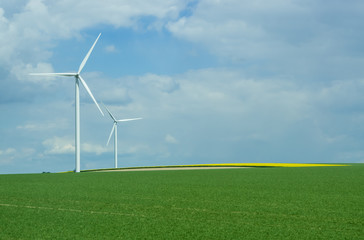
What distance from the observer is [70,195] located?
20.7m

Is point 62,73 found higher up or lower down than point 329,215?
higher up

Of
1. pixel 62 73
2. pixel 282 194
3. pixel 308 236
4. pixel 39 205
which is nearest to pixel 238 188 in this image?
pixel 282 194

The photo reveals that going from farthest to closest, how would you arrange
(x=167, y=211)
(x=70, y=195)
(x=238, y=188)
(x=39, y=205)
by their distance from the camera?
(x=238, y=188) → (x=70, y=195) → (x=39, y=205) → (x=167, y=211)

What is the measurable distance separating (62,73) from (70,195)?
110 feet

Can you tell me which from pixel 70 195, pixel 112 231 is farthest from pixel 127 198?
pixel 112 231

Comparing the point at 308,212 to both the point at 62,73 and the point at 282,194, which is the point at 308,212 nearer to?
the point at 282,194

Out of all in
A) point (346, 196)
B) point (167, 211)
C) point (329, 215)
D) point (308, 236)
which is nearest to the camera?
point (308, 236)

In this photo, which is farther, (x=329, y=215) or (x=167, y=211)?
(x=167, y=211)

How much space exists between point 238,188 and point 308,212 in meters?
→ 8.32

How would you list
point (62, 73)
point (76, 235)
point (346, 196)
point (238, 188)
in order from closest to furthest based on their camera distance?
1. point (76, 235)
2. point (346, 196)
3. point (238, 188)
4. point (62, 73)

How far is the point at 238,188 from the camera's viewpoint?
2266cm

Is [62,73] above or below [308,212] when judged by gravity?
above

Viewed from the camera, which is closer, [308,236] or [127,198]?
[308,236]

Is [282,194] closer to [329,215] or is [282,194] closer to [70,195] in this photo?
[329,215]
